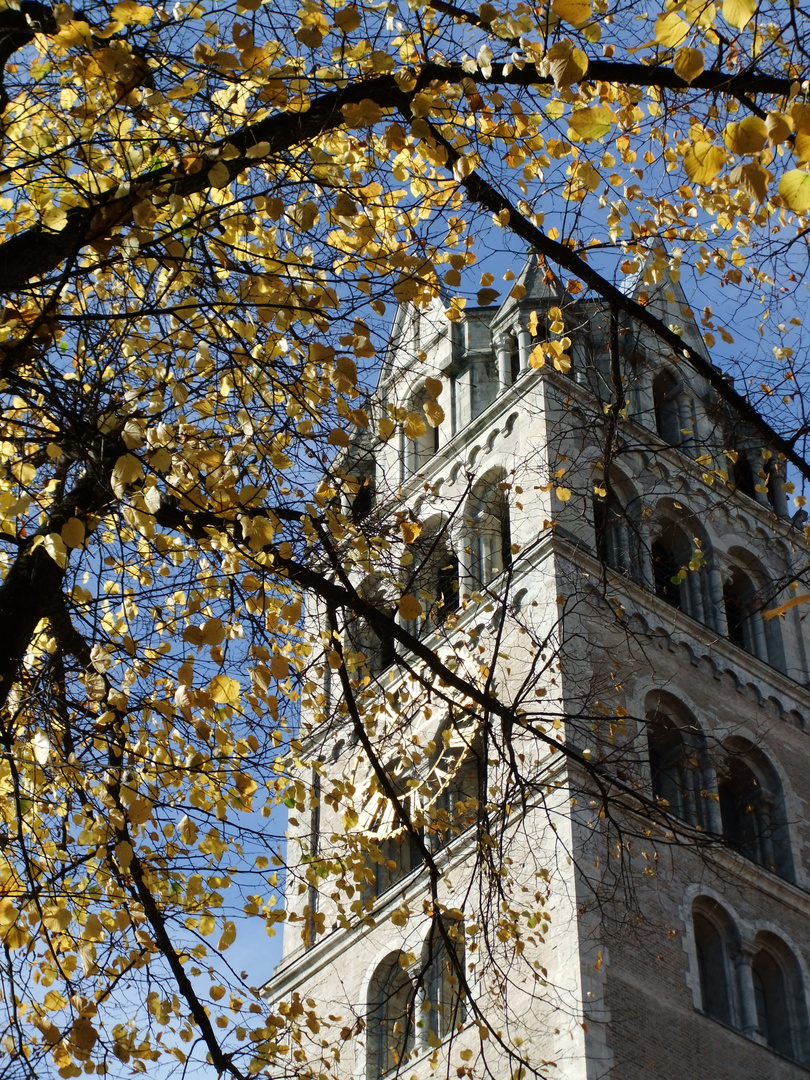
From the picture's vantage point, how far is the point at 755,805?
953 inches

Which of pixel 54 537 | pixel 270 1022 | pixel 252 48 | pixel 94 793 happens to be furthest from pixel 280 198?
pixel 270 1022

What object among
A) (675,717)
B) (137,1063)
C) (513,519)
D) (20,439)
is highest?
(513,519)

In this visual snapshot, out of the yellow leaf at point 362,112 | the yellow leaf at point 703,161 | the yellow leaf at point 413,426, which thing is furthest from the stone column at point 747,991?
the yellow leaf at point 703,161

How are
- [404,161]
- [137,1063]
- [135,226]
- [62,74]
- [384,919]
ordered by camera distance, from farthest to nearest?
[384,919]
[404,161]
[137,1063]
[62,74]
[135,226]

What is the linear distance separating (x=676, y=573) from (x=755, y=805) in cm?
419

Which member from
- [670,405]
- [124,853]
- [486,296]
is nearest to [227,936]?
[124,853]

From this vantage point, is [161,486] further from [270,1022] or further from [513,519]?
[513,519]

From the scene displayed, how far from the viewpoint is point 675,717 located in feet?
78.6

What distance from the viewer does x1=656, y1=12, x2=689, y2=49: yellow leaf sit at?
6836mm

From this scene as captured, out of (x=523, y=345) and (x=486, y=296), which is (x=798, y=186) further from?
(x=523, y=345)

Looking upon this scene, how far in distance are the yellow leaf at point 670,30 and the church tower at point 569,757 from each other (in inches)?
119

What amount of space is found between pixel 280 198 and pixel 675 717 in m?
16.5

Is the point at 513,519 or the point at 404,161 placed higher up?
the point at 513,519

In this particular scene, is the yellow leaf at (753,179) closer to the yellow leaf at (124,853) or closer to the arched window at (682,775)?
the yellow leaf at (124,853)
